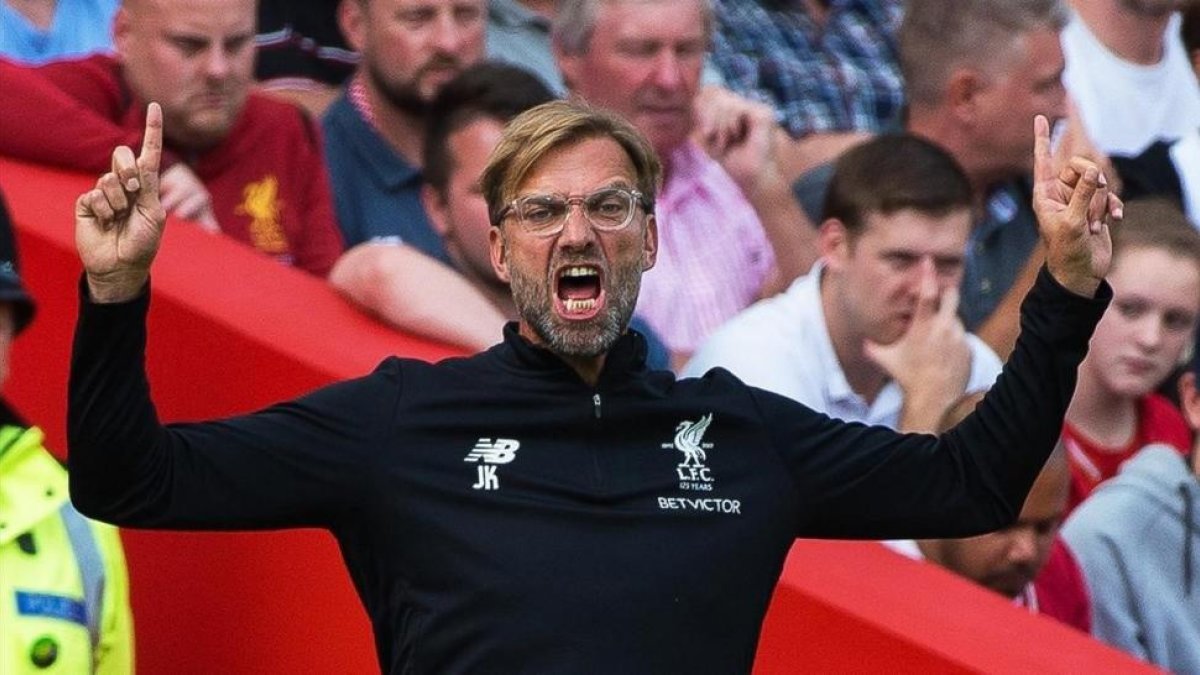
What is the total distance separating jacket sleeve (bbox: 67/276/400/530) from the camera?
3.57 m

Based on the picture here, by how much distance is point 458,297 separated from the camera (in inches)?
223

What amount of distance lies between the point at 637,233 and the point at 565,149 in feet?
0.57

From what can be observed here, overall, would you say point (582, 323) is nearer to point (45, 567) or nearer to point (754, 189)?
point (45, 567)

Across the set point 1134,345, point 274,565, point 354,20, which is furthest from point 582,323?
point 1134,345

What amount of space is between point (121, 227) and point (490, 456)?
0.67 m

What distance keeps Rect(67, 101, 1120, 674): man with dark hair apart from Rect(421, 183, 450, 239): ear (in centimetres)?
213

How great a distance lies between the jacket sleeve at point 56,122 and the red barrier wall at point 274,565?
0.37 feet

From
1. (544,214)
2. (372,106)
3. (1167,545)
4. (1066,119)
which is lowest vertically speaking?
(1167,545)

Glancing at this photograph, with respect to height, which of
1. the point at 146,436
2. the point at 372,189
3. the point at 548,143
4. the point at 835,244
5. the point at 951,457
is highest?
the point at 548,143

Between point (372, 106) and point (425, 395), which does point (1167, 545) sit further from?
point (425, 395)

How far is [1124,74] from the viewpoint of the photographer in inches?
332

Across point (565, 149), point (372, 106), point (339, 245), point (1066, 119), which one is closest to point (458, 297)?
point (339, 245)

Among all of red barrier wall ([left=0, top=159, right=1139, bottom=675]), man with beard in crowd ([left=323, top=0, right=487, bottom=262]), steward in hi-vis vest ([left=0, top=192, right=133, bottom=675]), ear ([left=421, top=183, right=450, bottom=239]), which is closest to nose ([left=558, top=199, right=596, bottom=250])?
steward in hi-vis vest ([left=0, top=192, right=133, bottom=675])

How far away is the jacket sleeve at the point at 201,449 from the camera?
3.57 metres
